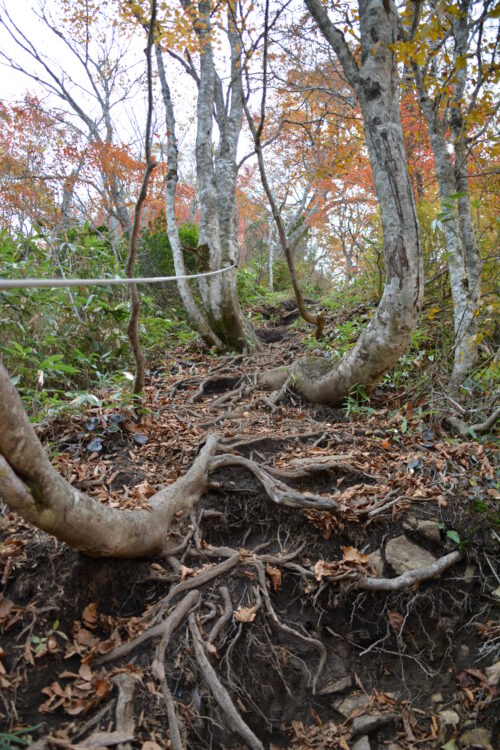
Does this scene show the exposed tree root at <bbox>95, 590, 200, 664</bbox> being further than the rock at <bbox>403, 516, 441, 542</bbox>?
No

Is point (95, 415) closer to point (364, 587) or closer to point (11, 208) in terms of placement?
point (364, 587)

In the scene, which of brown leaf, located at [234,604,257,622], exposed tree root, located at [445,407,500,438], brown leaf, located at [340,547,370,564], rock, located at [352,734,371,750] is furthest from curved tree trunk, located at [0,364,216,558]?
exposed tree root, located at [445,407,500,438]

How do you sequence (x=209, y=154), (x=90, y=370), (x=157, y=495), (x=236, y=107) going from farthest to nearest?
1. (x=236, y=107)
2. (x=209, y=154)
3. (x=90, y=370)
4. (x=157, y=495)

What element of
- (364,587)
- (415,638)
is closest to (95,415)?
(364,587)

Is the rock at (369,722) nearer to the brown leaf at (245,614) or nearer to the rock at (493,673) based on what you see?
the rock at (493,673)

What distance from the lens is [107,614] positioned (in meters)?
2.02

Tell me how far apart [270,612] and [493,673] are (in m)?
1.03

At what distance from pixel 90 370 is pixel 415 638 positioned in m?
3.75

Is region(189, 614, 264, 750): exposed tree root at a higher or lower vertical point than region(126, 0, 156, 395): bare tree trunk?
lower

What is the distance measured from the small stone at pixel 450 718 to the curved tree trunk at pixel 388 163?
241 cm

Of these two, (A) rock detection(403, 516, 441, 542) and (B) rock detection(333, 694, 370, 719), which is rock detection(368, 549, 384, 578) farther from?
(B) rock detection(333, 694, 370, 719)

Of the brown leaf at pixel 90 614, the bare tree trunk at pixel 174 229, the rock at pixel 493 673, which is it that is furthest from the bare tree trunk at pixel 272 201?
the rock at pixel 493 673

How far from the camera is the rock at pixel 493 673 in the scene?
75.7 inches

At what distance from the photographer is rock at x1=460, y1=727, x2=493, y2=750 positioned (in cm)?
178
